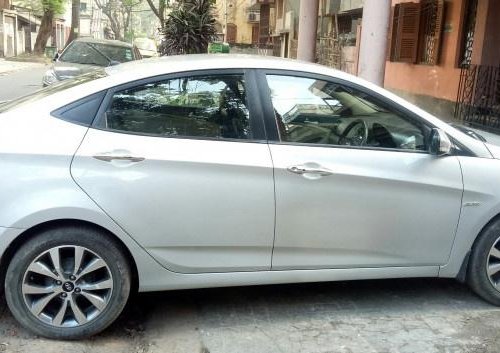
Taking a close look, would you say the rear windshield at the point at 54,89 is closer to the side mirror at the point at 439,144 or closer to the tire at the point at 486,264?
the side mirror at the point at 439,144

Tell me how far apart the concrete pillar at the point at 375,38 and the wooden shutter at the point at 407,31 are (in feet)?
20.5

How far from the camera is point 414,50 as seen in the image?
13.6 m

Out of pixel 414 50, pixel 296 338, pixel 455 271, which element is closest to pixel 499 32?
pixel 414 50

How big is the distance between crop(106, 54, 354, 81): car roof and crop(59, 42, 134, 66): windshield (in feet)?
29.4

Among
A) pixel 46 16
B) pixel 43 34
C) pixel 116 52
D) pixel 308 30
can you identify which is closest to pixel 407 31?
pixel 308 30

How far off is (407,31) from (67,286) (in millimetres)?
11900

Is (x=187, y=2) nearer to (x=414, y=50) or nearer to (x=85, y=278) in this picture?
(x=414, y=50)

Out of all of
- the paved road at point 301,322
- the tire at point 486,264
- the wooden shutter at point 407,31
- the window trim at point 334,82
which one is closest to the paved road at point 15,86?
the wooden shutter at point 407,31

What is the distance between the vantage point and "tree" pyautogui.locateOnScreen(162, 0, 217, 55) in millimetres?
15938

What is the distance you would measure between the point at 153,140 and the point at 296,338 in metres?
1.41

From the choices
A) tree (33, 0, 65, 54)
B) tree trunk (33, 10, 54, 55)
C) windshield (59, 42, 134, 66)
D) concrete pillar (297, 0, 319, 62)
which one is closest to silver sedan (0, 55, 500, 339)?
windshield (59, 42, 134, 66)

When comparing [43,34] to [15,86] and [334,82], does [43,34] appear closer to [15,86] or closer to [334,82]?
[15,86]

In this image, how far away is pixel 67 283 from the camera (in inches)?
130

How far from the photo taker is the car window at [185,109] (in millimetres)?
3439
